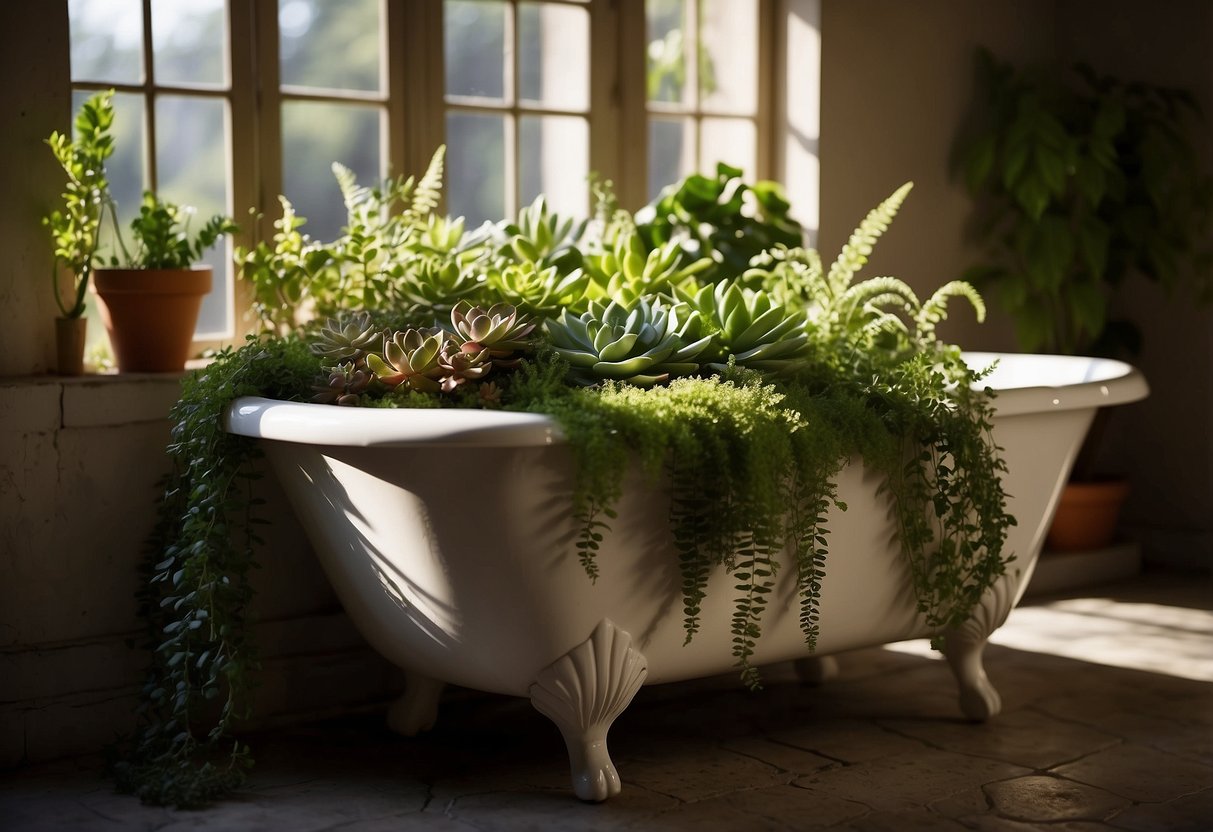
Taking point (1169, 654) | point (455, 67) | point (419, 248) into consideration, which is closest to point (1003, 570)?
point (1169, 654)

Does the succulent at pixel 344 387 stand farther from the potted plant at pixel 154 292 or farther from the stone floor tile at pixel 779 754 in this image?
the stone floor tile at pixel 779 754

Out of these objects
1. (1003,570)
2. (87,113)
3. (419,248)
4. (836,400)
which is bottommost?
(1003,570)

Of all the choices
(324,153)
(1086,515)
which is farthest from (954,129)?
(324,153)

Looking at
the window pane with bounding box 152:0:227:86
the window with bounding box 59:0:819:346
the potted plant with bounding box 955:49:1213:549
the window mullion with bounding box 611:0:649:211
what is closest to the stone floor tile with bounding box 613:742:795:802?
the window with bounding box 59:0:819:346

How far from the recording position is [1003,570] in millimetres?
2396

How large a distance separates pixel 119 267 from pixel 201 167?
298mm

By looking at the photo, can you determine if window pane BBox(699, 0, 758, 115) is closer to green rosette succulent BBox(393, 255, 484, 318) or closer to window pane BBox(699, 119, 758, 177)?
window pane BBox(699, 119, 758, 177)

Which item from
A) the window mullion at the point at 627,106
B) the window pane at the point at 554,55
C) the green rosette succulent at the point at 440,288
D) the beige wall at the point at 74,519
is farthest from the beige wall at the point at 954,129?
the green rosette succulent at the point at 440,288

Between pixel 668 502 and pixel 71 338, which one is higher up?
pixel 71 338

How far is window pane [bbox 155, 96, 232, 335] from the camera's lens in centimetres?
266

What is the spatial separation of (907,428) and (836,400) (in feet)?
0.45

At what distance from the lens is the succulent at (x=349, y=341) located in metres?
2.19

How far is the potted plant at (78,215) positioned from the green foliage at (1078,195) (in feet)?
7.00

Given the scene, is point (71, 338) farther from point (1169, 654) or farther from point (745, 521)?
point (1169, 654)
